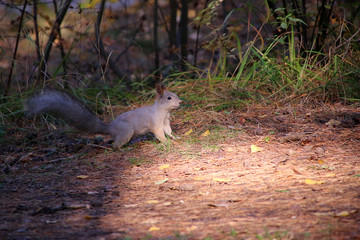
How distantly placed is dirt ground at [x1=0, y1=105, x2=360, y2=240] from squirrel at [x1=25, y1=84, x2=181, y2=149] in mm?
173

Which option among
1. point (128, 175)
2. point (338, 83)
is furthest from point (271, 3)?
point (128, 175)

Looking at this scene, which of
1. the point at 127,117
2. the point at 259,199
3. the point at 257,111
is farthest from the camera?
the point at 257,111

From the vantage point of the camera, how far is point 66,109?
3912 mm

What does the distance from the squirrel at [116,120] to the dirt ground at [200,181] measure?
0.17 m

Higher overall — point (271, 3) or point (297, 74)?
point (271, 3)

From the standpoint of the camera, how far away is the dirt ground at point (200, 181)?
201cm

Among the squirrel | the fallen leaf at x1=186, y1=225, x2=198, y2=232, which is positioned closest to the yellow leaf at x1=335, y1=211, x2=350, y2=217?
the fallen leaf at x1=186, y1=225, x2=198, y2=232

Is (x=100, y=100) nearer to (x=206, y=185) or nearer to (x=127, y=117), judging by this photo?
(x=127, y=117)

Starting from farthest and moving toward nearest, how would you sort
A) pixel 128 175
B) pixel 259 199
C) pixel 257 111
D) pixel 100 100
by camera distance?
pixel 100 100 < pixel 257 111 < pixel 128 175 < pixel 259 199

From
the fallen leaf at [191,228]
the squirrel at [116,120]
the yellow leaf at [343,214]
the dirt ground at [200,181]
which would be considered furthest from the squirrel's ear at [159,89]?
the yellow leaf at [343,214]

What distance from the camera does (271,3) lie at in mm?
5473

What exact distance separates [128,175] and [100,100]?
2.45 metres

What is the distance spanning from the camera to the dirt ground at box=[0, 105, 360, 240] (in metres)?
2.01

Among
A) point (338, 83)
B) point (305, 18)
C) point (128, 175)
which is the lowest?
point (128, 175)
